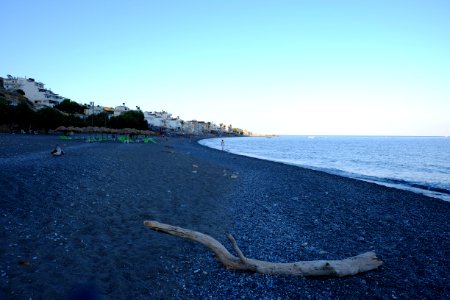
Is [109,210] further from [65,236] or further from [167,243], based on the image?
[167,243]

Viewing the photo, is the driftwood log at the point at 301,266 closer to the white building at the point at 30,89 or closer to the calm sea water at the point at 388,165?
the calm sea water at the point at 388,165

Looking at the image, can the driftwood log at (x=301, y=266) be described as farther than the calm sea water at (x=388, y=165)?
No

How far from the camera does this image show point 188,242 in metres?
8.12

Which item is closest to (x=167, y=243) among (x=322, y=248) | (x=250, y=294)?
(x=250, y=294)

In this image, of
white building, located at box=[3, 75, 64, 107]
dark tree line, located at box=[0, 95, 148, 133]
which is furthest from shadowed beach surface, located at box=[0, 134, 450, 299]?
white building, located at box=[3, 75, 64, 107]

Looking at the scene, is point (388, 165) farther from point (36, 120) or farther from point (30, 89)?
point (30, 89)

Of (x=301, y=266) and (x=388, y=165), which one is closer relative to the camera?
(x=301, y=266)

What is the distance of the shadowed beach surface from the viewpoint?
5.79 meters

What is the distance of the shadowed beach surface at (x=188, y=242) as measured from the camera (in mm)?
5785

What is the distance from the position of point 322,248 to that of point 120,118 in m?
93.6

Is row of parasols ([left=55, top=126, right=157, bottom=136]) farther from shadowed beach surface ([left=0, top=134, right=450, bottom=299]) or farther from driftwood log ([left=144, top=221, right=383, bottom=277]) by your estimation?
driftwood log ([left=144, top=221, right=383, bottom=277])

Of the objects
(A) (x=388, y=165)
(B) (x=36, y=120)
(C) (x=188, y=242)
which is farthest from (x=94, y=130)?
(C) (x=188, y=242)

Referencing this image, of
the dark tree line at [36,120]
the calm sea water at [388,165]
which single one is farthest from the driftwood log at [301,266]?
the dark tree line at [36,120]

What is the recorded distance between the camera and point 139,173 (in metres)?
18.8
